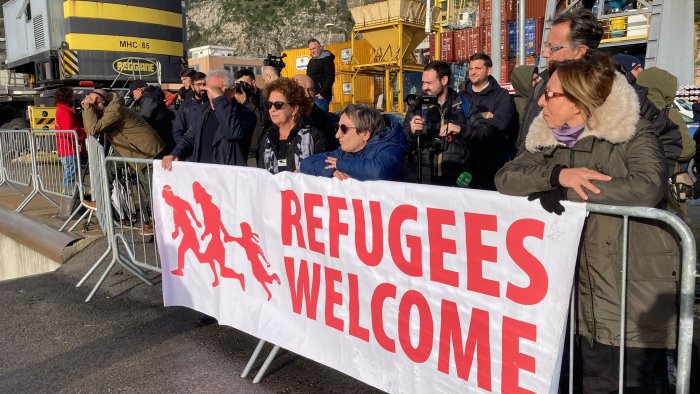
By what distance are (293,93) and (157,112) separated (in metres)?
4.50

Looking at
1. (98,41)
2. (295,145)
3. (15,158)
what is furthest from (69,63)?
(295,145)

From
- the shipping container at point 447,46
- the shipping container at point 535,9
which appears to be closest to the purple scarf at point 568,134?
the shipping container at point 535,9

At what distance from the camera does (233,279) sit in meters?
3.91

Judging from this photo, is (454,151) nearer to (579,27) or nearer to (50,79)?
(579,27)

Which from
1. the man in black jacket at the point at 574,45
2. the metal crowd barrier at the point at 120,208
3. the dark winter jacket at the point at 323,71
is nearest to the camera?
the man in black jacket at the point at 574,45

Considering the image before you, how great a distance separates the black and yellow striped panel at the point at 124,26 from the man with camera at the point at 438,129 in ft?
35.4

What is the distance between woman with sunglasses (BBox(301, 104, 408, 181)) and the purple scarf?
1.00 meters

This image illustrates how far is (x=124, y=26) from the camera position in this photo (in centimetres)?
1356

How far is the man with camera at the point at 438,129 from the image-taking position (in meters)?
4.22

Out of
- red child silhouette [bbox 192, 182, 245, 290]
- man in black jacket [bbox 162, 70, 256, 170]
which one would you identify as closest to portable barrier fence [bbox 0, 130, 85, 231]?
man in black jacket [bbox 162, 70, 256, 170]

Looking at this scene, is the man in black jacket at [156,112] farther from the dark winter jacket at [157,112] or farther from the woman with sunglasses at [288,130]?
the woman with sunglasses at [288,130]

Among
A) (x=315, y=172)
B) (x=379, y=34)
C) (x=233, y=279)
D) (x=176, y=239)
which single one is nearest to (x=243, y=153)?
(x=176, y=239)

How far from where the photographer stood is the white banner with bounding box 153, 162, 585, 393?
235cm

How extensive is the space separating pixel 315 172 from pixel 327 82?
15.0ft
